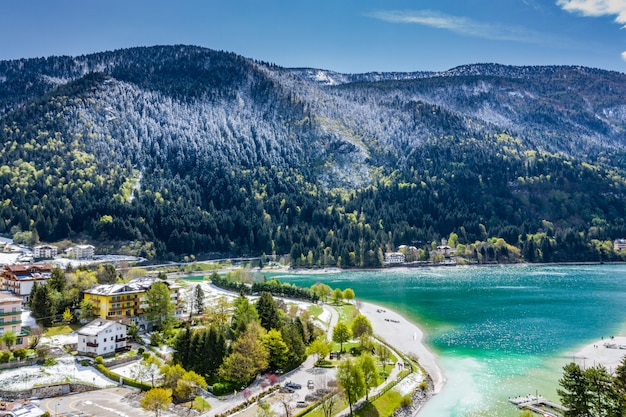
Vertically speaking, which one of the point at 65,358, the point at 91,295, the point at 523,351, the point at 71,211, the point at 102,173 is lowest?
the point at 523,351

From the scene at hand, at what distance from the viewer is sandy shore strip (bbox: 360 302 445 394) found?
5584cm

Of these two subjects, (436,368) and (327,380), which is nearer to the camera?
(327,380)

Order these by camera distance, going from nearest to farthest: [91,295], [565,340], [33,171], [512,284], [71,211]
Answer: [91,295]
[565,340]
[512,284]
[71,211]
[33,171]

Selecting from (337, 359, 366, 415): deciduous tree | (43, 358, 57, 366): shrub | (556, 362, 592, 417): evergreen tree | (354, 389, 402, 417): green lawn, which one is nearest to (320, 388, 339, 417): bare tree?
(337, 359, 366, 415): deciduous tree

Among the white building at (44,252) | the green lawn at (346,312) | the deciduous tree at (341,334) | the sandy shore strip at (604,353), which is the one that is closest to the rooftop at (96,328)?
the deciduous tree at (341,334)

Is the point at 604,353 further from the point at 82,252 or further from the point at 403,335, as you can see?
the point at 82,252

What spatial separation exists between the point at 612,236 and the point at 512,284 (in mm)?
93196

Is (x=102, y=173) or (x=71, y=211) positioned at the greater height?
(x=102, y=173)

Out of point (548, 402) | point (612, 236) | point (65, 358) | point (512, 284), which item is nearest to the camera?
point (548, 402)

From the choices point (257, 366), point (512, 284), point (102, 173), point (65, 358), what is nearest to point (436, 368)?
point (257, 366)

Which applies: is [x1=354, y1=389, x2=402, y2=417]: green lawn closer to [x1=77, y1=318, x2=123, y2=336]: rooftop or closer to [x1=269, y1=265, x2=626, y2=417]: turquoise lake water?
[x1=269, y1=265, x2=626, y2=417]: turquoise lake water

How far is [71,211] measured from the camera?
161m

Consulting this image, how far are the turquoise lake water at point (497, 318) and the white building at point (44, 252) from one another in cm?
5781

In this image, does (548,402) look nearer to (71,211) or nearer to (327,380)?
(327,380)
